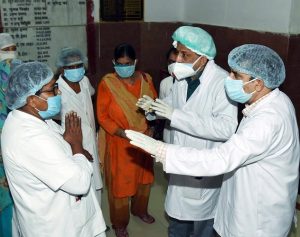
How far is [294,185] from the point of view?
76.1 inches

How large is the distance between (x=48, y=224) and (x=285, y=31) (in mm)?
2768

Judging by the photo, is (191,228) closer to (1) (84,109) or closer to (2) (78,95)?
(1) (84,109)

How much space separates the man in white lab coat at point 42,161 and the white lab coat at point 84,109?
876 millimetres

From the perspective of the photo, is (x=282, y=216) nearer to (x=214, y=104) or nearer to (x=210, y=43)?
(x=214, y=104)

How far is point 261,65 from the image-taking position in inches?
70.6

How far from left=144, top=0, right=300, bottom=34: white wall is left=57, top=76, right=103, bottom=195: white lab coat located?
6.31 feet

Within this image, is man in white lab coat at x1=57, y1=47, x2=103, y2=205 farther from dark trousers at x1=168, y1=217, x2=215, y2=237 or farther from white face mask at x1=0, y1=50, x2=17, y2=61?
dark trousers at x1=168, y1=217, x2=215, y2=237

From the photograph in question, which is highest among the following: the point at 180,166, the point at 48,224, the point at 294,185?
the point at 180,166

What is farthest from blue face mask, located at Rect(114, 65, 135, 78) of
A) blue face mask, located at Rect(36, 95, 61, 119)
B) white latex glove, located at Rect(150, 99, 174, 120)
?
blue face mask, located at Rect(36, 95, 61, 119)

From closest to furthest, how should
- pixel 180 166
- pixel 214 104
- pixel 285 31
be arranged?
pixel 180 166, pixel 214 104, pixel 285 31

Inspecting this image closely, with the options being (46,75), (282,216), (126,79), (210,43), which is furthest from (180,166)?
(126,79)

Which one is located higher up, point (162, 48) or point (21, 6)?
point (21, 6)

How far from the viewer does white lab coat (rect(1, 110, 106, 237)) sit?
64.9 inches

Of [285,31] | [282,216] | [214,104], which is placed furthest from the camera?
[285,31]
